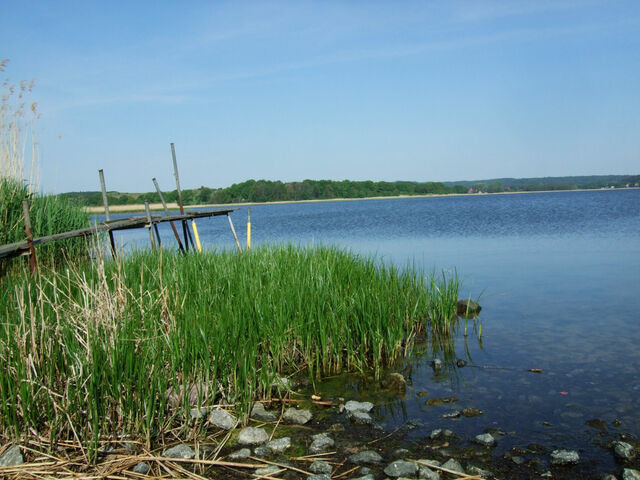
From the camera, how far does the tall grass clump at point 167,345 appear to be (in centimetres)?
432

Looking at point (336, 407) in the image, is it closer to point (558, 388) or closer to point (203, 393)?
point (203, 393)

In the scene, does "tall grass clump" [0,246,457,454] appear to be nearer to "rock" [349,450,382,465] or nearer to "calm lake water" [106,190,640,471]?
"calm lake water" [106,190,640,471]

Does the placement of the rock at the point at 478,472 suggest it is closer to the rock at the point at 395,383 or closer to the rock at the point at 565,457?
the rock at the point at 565,457

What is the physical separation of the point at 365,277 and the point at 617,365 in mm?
3597

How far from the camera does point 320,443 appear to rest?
4.52 metres

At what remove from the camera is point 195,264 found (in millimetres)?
8852

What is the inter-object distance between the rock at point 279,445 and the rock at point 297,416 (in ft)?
1.48

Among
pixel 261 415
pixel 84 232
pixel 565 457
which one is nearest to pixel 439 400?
pixel 565 457

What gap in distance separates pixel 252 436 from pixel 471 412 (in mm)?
2103

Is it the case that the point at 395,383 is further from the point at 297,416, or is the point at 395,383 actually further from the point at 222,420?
the point at 222,420

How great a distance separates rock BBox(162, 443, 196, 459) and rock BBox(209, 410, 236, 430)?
19.4 inches

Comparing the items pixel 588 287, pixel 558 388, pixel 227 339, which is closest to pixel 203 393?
pixel 227 339

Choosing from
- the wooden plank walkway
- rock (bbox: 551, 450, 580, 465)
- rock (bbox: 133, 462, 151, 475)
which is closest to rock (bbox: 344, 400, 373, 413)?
rock (bbox: 551, 450, 580, 465)

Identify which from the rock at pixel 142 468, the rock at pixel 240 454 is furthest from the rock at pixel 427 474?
the rock at pixel 142 468
